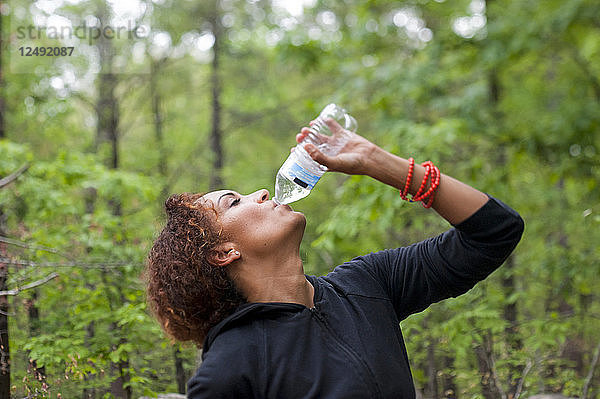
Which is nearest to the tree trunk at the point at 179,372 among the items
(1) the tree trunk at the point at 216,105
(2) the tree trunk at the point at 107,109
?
(2) the tree trunk at the point at 107,109

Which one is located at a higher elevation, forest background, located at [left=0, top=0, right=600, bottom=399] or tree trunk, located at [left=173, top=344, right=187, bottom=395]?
forest background, located at [left=0, top=0, right=600, bottom=399]

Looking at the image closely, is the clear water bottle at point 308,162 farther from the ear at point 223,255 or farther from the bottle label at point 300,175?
the ear at point 223,255

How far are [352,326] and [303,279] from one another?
8.8 inches

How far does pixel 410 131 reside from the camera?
4.39m

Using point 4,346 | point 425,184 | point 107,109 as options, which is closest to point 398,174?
point 425,184

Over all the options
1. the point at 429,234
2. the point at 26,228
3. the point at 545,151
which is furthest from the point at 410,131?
the point at 26,228

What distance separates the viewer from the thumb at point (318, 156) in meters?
1.72

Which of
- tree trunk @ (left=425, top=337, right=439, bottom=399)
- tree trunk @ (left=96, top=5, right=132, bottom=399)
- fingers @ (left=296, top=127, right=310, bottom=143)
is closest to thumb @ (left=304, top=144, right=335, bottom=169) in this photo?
fingers @ (left=296, top=127, right=310, bottom=143)

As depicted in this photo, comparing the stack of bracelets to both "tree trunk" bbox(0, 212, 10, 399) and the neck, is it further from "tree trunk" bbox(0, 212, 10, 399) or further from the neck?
"tree trunk" bbox(0, 212, 10, 399)

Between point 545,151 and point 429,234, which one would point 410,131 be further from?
point 545,151

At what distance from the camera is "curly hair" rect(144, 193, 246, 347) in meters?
1.75

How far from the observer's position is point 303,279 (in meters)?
1.83

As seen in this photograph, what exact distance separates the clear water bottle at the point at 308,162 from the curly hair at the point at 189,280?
294mm

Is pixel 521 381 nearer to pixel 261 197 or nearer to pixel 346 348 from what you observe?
pixel 346 348
